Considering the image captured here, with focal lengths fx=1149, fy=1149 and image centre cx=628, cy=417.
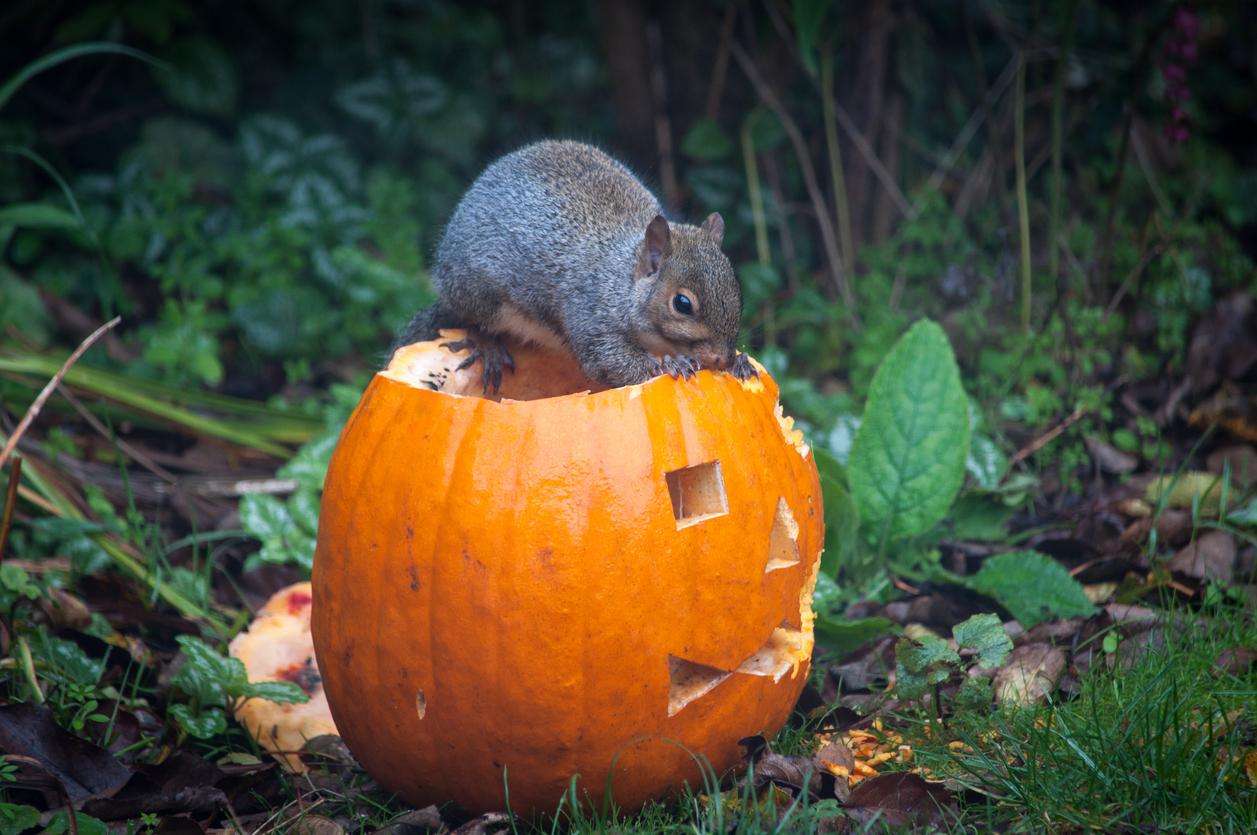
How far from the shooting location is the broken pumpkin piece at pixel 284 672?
9.96ft

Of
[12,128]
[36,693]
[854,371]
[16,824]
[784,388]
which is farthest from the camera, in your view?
[12,128]

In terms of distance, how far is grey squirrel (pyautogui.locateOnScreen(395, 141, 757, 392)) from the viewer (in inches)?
124

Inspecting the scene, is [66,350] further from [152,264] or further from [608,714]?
[608,714]

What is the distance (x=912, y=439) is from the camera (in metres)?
3.55

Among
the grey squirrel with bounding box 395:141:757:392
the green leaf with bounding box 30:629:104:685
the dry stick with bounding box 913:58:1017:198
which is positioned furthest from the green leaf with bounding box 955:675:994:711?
the dry stick with bounding box 913:58:1017:198

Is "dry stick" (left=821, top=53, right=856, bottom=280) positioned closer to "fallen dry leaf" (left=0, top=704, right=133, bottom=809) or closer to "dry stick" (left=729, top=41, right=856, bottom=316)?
"dry stick" (left=729, top=41, right=856, bottom=316)

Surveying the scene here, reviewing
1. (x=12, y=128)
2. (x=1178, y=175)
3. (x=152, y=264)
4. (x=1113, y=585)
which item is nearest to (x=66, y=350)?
(x=152, y=264)

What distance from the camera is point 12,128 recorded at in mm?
5566

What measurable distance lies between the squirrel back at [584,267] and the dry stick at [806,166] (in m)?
1.89

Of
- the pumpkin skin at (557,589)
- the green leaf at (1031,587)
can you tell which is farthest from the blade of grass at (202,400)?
the green leaf at (1031,587)

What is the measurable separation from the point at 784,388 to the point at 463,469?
7.78ft

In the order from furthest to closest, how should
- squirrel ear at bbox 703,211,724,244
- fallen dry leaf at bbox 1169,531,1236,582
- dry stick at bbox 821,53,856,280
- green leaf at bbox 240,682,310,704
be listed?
dry stick at bbox 821,53,856,280 → fallen dry leaf at bbox 1169,531,1236,582 → squirrel ear at bbox 703,211,724,244 → green leaf at bbox 240,682,310,704

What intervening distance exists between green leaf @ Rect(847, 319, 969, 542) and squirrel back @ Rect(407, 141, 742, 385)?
2.28ft

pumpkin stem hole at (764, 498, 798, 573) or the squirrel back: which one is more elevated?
the squirrel back
